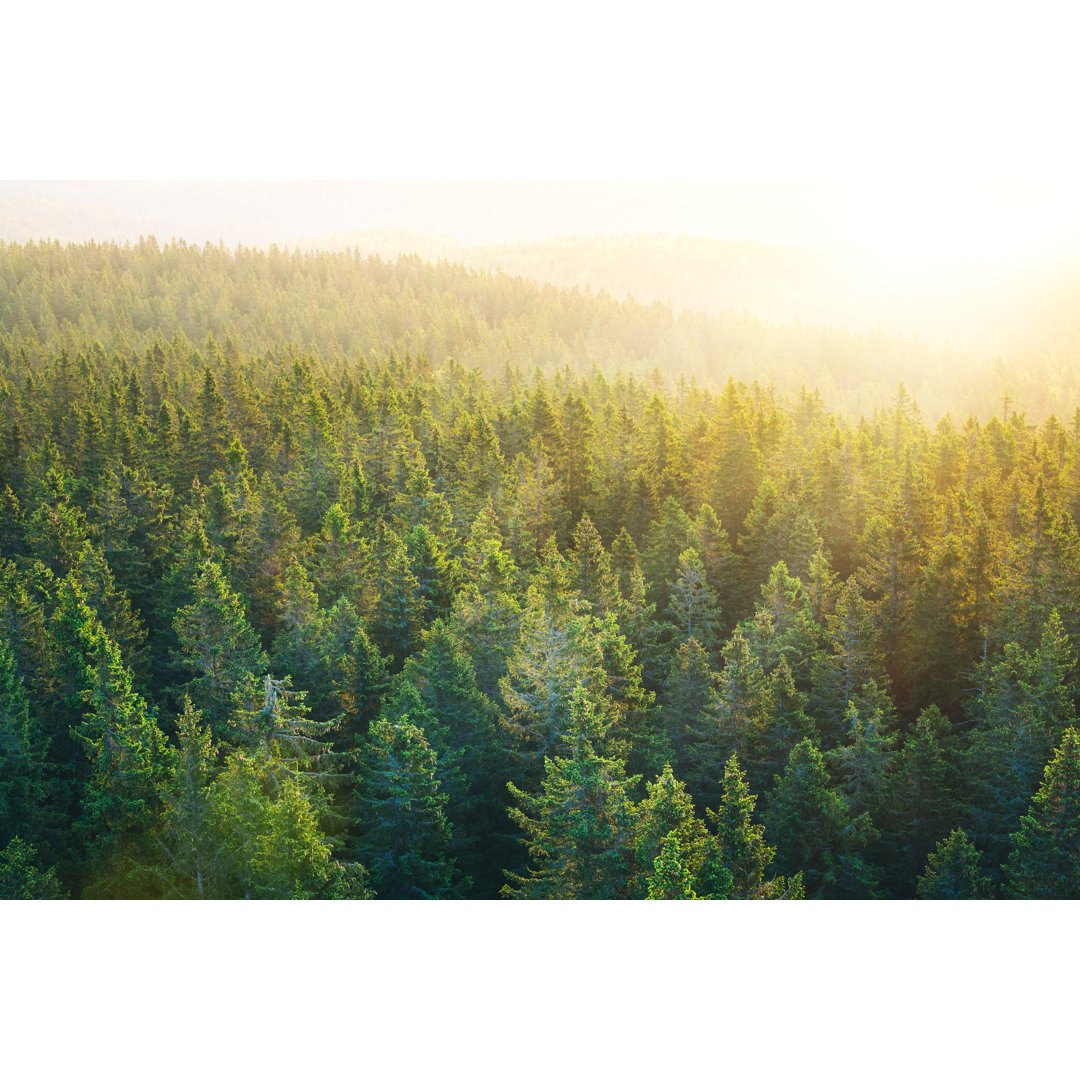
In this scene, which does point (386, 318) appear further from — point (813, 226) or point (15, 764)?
point (15, 764)

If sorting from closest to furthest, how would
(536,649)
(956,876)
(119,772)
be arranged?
(956,876) < (119,772) < (536,649)

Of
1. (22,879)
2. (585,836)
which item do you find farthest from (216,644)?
(585,836)

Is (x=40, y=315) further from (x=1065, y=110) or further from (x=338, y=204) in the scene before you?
(x=1065, y=110)

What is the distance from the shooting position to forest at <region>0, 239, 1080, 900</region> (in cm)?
998

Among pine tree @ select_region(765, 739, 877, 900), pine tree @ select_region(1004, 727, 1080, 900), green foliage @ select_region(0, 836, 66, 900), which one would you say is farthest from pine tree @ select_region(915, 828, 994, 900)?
green foliage @ select_region(0, 836, 66, 900)

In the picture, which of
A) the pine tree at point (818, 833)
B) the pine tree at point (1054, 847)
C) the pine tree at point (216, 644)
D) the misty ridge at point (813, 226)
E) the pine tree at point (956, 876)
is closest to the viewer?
the pine tree at point (1054, 847)

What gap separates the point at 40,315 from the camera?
5950 cm

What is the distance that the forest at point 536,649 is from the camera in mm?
9977

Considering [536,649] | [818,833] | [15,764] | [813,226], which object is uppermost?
[813,226]

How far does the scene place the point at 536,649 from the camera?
532 inches

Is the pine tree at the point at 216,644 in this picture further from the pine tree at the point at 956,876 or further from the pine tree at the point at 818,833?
the pine tree at the point at 956,876

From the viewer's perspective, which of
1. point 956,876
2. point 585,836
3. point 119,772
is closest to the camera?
point 956,876

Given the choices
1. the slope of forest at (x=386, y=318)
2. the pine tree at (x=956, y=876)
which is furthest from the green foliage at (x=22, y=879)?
the slope of forest at (x=386, y=318)
